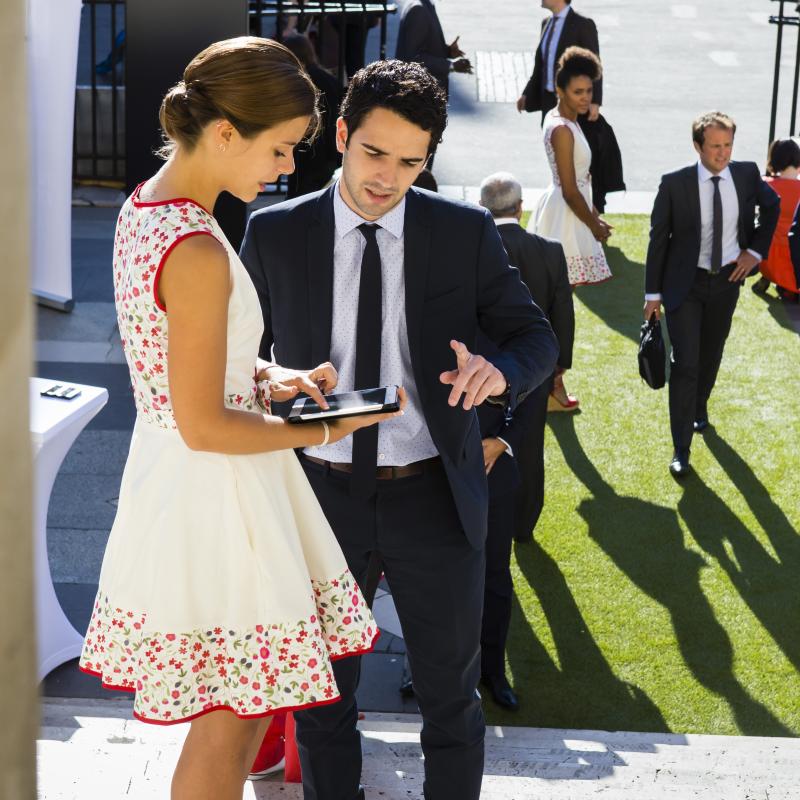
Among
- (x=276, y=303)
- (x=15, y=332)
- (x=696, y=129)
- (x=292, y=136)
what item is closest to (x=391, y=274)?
(x=276, y=303)

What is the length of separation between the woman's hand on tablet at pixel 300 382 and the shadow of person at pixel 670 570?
8.66ft

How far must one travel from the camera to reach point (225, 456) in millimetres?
2471

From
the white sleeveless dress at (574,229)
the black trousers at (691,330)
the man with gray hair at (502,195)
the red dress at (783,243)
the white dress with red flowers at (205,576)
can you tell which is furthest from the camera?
the red dress at (783,243)

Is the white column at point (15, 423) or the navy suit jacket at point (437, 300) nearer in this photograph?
the white column at point (15, 423)

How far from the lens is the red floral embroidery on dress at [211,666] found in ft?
8.22

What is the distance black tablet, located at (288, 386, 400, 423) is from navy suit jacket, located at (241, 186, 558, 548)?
381mm

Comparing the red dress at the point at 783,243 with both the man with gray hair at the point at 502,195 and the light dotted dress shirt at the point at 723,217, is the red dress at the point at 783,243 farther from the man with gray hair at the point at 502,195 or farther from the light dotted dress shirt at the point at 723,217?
the man with gray hair at the point at 502,195

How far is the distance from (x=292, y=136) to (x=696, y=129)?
4.78 metres

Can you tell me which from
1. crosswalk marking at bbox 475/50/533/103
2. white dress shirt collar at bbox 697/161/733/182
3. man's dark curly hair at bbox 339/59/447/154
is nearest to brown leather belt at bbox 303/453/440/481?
man's dark curly hair at bbox 339/59/447/154

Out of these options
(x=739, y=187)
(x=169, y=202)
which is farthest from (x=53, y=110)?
(x=169, y=202)

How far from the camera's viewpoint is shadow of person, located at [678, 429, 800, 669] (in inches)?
214

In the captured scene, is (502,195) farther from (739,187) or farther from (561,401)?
(561,401)

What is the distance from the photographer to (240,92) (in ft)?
7.62

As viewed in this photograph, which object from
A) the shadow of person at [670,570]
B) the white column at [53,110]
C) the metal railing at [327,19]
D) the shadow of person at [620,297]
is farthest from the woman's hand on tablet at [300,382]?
the metal railing at [327,19]
